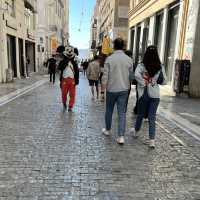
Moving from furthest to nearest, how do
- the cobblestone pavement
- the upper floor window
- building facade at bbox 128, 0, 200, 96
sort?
the upper floor window < building facade at bbox 128, 0, 200, 96 < the cobblestone pavement

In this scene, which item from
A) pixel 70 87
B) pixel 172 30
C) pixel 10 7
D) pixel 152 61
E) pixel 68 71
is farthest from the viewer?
pixel 10 7

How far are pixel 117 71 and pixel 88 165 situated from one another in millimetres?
1859

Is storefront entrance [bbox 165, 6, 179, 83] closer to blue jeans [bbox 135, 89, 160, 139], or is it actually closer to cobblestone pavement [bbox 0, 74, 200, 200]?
cobblestone pavement [bbox 0, 74, 200, 200]

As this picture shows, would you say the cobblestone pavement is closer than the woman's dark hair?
Yes

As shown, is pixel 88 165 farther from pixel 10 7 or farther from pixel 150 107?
pixel 10 7

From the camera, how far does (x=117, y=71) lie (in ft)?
16.9

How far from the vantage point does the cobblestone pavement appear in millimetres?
3449

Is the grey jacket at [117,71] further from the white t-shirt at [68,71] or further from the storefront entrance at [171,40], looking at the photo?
the storefront entrance at [171,40]

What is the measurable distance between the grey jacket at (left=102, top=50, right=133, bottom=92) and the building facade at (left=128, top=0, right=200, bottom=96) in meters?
6.78

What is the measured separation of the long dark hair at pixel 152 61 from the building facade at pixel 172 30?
6.73 m

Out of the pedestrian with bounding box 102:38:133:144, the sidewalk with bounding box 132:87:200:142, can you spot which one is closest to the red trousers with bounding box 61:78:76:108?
the sidewalk with bounding box 132:87:200:142

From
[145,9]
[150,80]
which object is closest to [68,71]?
[150,80]

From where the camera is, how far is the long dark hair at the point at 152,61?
4934mm

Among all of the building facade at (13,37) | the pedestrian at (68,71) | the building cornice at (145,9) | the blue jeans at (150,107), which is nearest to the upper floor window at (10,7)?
the building facade at (13,37)
